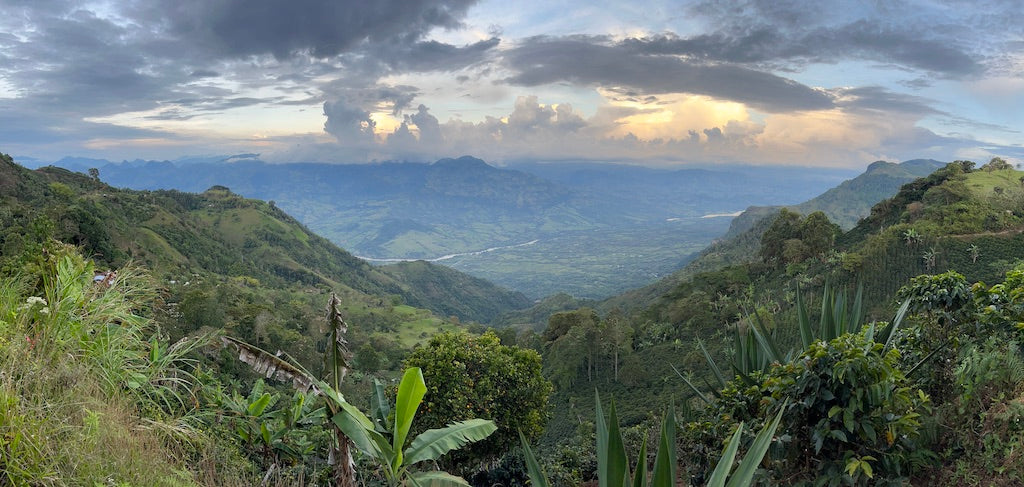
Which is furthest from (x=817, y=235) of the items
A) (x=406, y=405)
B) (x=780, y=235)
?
(x=406, y=405)

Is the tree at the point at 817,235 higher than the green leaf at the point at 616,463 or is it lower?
lower

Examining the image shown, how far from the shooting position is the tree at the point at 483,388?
11.8 m

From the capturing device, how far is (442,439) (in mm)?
5355

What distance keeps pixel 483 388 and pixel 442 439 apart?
7432 millimetres

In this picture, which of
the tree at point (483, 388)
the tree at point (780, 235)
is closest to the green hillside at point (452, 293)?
the tree at point (780, 235)

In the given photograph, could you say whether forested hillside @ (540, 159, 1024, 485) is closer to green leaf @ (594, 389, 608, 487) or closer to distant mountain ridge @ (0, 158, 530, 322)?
green leaf @ (594, 389, 608, 487)

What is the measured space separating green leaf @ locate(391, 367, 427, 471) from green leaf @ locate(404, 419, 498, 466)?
0.21 metres

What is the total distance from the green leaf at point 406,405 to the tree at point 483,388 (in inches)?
262

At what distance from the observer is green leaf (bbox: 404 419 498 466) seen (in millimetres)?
5145

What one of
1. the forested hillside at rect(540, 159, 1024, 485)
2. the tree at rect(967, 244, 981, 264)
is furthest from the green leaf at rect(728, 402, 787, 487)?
the tree at rect(967, 244, 981, 264)

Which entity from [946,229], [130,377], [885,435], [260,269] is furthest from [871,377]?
[260,269]

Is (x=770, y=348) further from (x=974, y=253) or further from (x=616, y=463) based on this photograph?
→ (x=974, y=253)

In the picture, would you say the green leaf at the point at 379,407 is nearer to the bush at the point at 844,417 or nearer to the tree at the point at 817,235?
the bush at the point at 844,417

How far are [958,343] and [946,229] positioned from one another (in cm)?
4017
